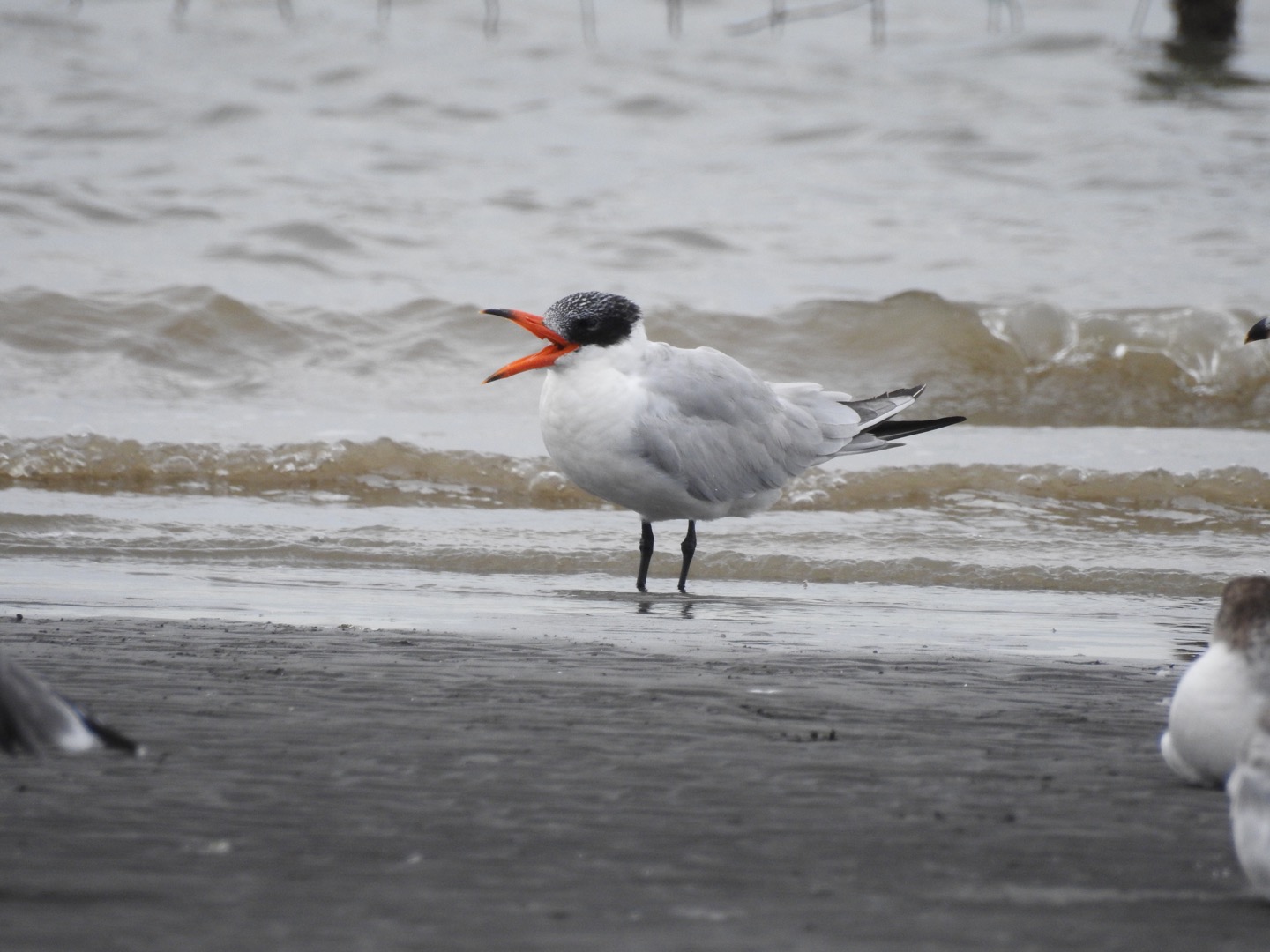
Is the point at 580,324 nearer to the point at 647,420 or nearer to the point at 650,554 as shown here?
the point at 647,420

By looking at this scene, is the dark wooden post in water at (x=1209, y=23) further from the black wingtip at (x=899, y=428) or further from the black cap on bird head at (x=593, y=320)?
the black cap on bird head at (x=593, y=320)

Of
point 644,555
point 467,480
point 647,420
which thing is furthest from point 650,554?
point 467,480

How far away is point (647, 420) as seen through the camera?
544 cm

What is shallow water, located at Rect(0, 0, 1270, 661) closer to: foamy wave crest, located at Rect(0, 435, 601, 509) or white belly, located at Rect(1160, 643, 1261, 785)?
foamy wave crest, located at Rect(0, 435, 601, 509)

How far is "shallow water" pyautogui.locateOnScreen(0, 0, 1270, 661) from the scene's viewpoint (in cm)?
561

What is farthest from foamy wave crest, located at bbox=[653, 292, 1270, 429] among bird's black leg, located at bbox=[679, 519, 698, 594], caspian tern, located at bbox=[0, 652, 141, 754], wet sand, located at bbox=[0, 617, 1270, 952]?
caspian tern, located at bbox=[0, 652, 141, 754]

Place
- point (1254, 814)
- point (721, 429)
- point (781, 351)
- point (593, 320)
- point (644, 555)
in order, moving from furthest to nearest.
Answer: point (781, 351) → point (721, 429) → point (644, 555) → point (593, 320) → point (1254, 814)

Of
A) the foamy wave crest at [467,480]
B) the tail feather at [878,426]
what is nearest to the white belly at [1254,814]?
the tail feather at [878,426]

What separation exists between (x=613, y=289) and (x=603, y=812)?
8783 mm

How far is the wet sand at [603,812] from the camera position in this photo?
6.61ft

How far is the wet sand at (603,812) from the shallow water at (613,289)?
90 centimetres

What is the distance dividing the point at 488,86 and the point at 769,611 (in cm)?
1184

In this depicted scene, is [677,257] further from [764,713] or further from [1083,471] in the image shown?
[764,713]

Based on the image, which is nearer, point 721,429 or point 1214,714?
point 1214,714
